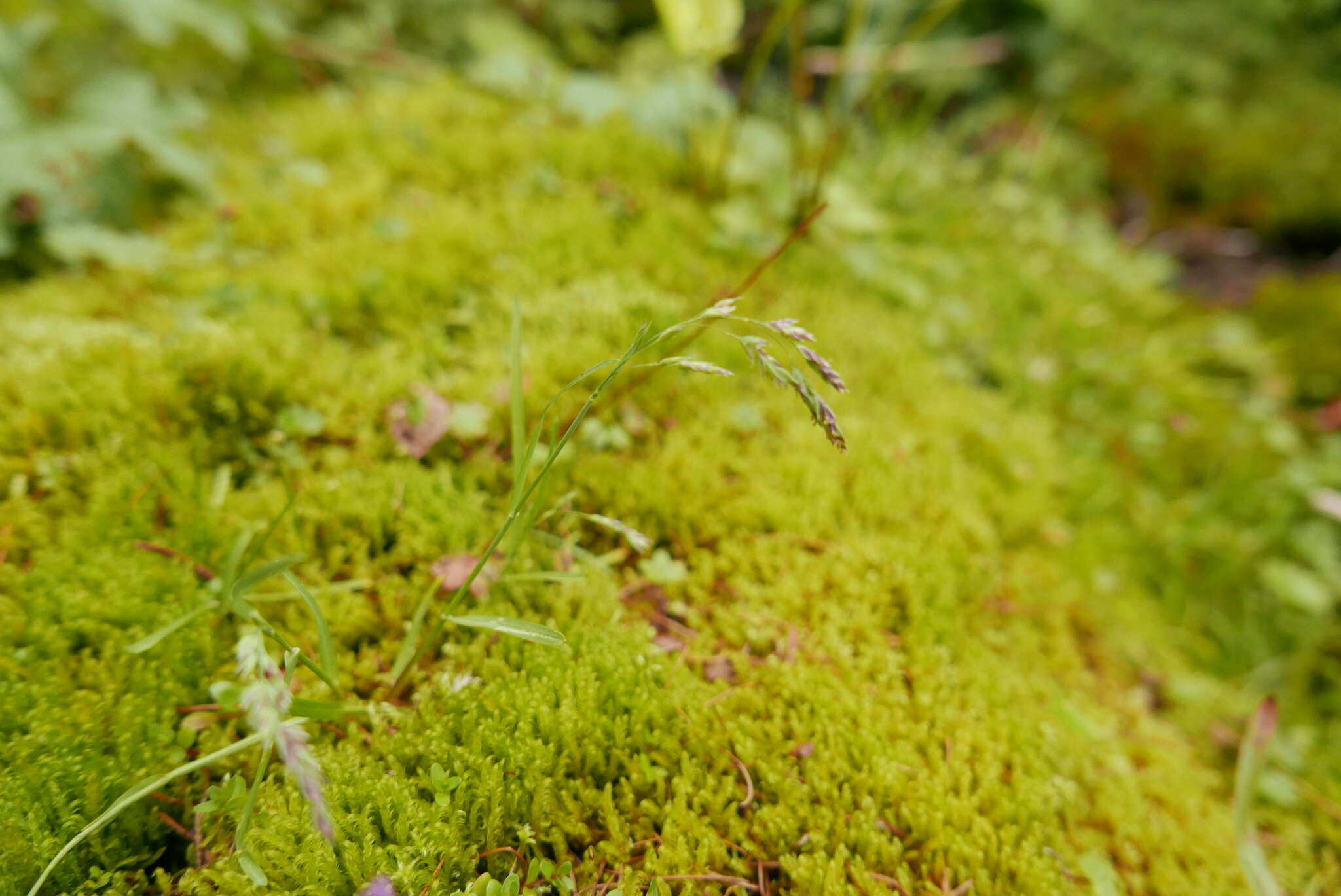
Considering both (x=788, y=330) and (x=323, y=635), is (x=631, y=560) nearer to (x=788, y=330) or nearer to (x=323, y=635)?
(x=323, y=635)

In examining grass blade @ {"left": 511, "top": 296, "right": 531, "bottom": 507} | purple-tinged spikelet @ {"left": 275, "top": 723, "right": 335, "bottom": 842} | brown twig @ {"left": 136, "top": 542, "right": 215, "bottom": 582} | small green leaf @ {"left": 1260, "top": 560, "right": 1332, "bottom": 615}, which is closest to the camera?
purple-tinged spikelet @ {"left": 275, "top": 723, "right": 335, "bottom": 842}

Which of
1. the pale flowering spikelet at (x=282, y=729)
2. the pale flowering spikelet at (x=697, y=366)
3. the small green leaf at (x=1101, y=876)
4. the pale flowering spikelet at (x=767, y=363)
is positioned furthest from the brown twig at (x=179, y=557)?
the small green leaf at (x=1101, y=876)

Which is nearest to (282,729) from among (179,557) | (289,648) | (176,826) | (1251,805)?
(289,648)

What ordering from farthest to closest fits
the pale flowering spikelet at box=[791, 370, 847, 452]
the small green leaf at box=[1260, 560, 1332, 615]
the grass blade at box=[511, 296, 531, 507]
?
the small green leaf at box=[1260, 560, 1332, 615] < the grass blade at box=[511, 296, 531, 507] < the pale flowering spikelet at box=[791, 370, 847, 452]

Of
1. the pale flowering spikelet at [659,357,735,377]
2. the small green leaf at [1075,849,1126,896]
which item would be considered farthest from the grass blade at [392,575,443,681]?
the small green leaf at [1075,849,1126,896]

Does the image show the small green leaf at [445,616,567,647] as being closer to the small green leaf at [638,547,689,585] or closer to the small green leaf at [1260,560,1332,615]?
the small green leaf at [638,547,689,585]

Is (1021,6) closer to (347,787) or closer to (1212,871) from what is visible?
(1212,871)

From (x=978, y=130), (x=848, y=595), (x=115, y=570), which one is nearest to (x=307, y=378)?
(x=115, y=570)
